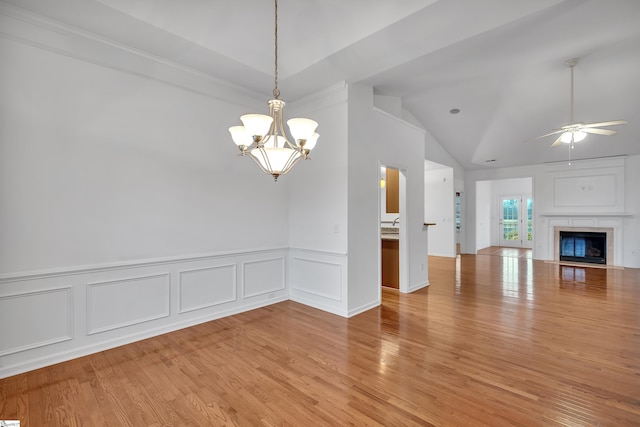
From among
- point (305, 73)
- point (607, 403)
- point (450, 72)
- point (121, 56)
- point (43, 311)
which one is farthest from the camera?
point (450, 72)

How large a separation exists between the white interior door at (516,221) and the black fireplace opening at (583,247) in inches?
126

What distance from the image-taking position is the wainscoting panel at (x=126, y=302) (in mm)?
3045

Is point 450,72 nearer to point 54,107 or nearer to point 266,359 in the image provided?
point 266,359

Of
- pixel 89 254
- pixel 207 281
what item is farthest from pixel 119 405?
pixel 207 281

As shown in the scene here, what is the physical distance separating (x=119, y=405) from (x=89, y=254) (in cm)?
152

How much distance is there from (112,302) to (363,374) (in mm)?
2645

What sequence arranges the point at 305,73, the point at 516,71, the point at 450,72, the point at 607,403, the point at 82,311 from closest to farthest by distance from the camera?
the point at 607,403, the point at 82,311, the point at 305,73, the point at 450,72, the point at 516,71

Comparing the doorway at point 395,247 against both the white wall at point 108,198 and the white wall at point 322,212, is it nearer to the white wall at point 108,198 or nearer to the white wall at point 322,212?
the white wall at point 322,212

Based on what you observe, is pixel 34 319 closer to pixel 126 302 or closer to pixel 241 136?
pixel 126 302

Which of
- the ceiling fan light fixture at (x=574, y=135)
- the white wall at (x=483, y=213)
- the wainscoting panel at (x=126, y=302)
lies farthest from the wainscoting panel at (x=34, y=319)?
the white wall at (x=483, y=213)

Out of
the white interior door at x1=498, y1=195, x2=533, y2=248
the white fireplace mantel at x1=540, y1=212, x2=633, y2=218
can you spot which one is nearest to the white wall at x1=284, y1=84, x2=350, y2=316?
the white fireplace mantel at x1=540, y1=212, x2=633, y2=218

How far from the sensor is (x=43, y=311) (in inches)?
109

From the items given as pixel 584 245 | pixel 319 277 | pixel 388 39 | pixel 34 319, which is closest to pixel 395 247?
pixel 319 277

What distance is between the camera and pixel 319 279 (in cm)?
443
